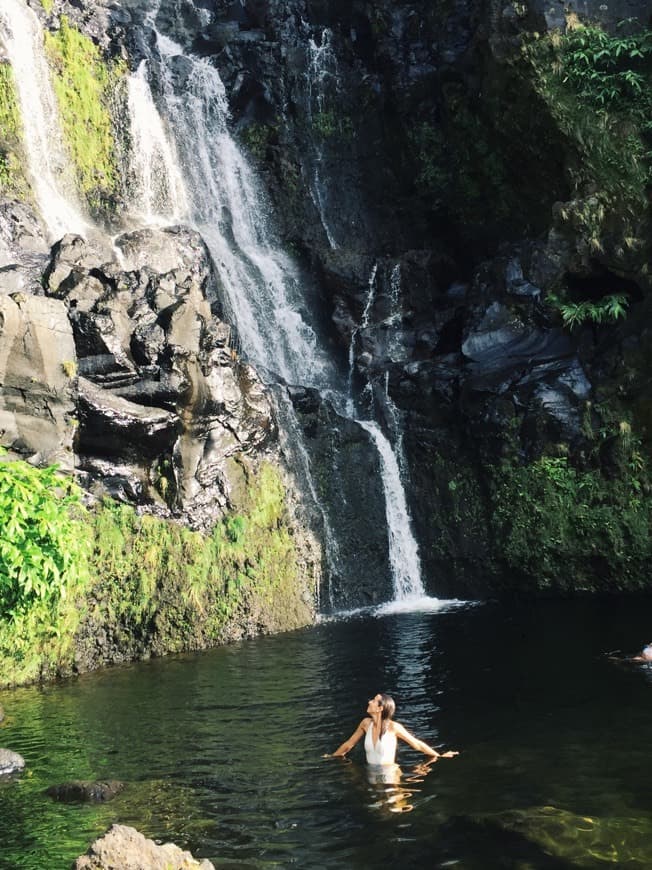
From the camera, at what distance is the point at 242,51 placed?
1244 inches

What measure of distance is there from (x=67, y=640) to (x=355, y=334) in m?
14.0

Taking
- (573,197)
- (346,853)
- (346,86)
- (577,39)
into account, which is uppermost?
(346,86)

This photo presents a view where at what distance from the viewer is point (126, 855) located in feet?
18.5

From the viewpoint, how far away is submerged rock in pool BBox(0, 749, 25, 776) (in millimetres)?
9613

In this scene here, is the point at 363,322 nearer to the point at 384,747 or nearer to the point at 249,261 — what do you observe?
the point at 249,261

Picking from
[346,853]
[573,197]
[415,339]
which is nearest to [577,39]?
[573,197]

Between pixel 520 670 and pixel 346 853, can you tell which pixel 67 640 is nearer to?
pixel 520 670

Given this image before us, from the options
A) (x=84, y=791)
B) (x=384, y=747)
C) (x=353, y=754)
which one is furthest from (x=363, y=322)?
(x=84, y=791)

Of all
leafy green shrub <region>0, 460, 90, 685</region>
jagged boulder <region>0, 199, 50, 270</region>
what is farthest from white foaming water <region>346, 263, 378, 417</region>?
leafy green shrub <region>0, 460, 90, 685</region>

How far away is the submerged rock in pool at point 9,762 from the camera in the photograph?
9.61m

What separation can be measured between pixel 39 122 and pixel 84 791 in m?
22.9

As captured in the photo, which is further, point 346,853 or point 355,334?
point 355,334

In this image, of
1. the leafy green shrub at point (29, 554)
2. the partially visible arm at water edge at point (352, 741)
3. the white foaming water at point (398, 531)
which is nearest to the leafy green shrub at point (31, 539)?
the leafy green shrub at point (29, 554)

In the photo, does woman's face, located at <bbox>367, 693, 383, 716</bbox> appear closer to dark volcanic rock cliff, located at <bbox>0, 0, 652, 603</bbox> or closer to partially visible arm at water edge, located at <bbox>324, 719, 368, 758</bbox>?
partially visible arm at water edge, located at <bbox>324, 719, 368, 758</bbox>
